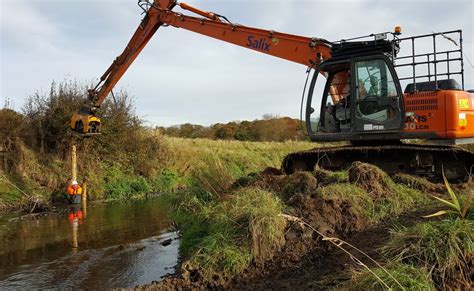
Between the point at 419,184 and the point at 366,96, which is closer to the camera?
the point at 419,184

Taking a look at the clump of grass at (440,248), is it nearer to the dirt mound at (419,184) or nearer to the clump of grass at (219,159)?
the dirt mound at (419,184)

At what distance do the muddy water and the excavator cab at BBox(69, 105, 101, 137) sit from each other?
2.72 m

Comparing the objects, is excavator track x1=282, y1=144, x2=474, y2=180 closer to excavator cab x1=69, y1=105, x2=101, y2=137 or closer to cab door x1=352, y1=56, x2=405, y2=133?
cab door x1=352, y1=56, x2=405, y2=133

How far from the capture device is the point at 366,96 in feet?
27.6

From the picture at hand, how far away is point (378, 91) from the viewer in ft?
27.4

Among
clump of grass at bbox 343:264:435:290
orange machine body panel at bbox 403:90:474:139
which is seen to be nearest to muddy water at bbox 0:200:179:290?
clump of grass at bbox 343:264:435:290

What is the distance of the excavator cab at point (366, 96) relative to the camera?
8.23 metres

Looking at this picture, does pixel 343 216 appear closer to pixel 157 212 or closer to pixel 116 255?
pixel 116 255

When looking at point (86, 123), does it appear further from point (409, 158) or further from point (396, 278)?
point (396, 278)

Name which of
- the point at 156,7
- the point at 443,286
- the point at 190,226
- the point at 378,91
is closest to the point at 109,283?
the point at 190,226

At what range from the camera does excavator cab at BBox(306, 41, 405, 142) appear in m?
8.23

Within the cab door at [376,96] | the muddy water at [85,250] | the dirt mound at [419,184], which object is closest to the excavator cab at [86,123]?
the muddy water at [85,250]

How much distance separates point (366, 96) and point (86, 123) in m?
8.85

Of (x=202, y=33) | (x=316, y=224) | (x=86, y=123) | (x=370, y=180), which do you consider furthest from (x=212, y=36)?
(x=316, y=224)
